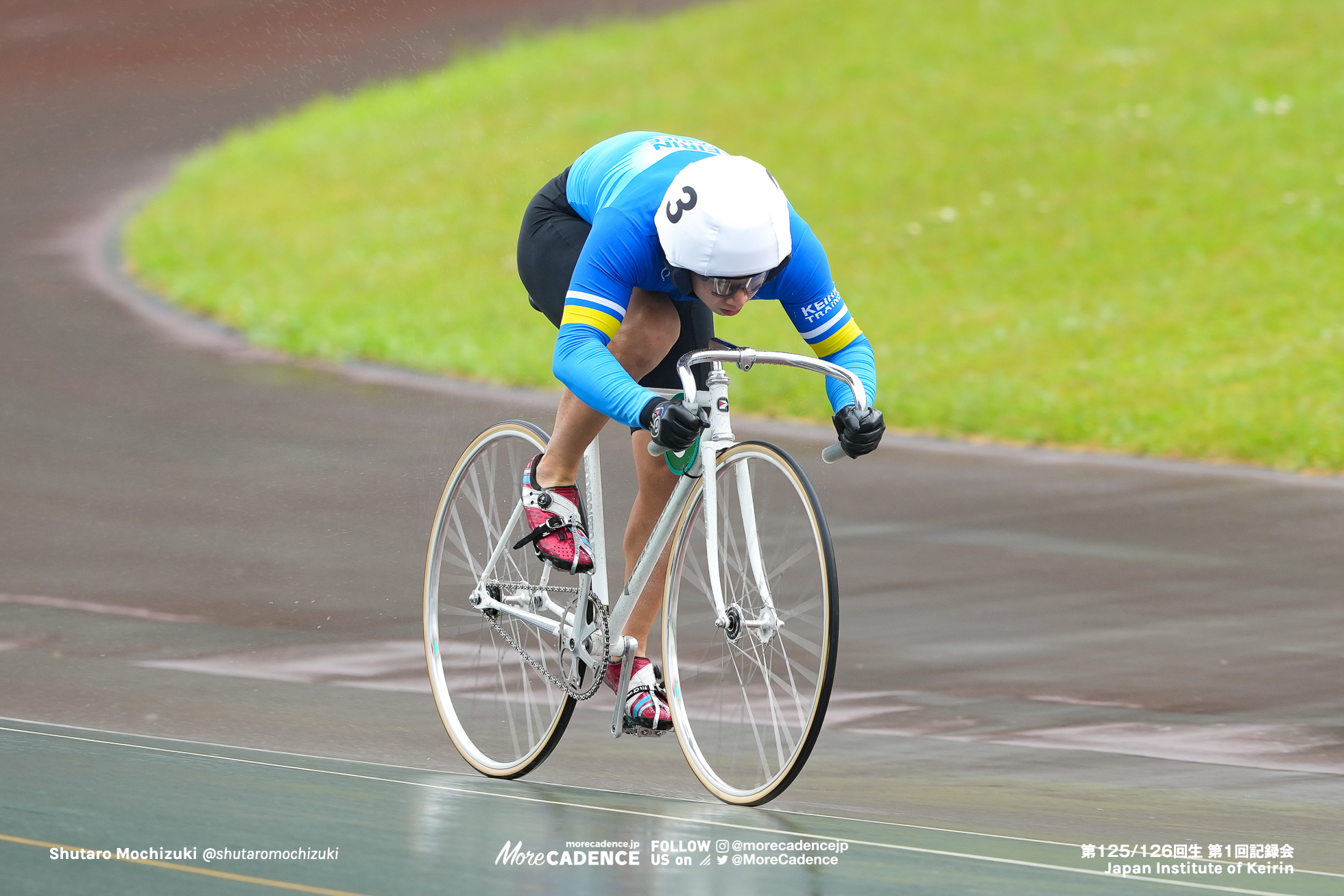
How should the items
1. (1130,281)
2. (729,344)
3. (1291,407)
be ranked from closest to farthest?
(729,344) < (1291,407) < (1130,281)

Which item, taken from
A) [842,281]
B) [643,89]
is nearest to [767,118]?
[643,89]

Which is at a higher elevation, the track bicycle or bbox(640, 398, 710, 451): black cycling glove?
bbox(640, 398, 710, 451): black cycling glove

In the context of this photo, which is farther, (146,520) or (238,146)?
(238,146)

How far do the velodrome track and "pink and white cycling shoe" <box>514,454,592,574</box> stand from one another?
60 cm

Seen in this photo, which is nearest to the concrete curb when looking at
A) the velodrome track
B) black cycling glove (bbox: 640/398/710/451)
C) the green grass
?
the velodrome track

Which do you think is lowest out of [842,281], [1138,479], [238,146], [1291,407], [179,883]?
[179,883]

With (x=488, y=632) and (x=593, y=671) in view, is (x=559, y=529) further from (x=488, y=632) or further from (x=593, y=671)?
(x=488, y=632)

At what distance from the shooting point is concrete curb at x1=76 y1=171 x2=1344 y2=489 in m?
9.65

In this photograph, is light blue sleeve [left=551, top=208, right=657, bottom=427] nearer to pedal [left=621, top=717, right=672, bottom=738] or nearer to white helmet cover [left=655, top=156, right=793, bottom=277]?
white helmet cover [left=655, top=156, right=793, bottom=277]

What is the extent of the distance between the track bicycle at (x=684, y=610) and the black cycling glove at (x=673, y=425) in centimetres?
10

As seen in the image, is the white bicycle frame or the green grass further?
the green grass

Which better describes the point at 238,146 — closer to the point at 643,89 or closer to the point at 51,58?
the point at 51,58

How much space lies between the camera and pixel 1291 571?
7.33 meters

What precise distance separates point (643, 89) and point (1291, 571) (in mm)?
16150
